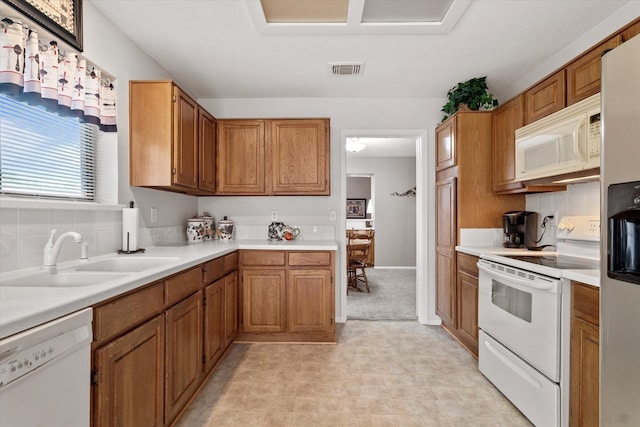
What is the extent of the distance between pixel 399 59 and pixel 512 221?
1.66 metres

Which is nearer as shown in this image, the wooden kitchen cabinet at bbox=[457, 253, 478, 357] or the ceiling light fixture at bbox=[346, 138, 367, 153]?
the wooden kitchen cabinet at bbox=[457, 253, 478, 357]

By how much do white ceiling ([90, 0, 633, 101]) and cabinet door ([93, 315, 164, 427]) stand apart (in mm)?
1932

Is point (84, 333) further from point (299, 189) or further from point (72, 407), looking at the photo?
point (299, 189)

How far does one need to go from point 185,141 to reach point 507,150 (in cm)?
267

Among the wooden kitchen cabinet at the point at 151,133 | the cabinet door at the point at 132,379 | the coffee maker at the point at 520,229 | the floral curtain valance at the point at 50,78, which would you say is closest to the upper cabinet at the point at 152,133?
the wooden kitchen cabinet at the point at 151,133

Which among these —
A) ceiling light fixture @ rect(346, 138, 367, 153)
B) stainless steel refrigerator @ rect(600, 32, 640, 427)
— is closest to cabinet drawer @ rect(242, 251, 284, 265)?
stainless steel refrigerator @ rect(600, 32, 640, 427)

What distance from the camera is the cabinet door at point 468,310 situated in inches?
100

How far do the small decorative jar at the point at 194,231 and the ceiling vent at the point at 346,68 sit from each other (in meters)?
1.92

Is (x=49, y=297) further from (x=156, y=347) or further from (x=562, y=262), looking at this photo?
(x=562, y=262)

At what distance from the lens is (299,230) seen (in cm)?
351

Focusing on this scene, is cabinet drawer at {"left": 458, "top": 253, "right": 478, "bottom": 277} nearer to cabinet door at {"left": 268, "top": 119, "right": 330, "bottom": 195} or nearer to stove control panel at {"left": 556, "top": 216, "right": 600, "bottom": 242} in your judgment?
stove control panel at {"left": 556, "top": 216, "right": 600, "bottom": 242}

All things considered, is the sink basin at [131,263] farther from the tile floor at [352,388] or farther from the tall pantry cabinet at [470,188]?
the tall pantry cabinet at [470,188]

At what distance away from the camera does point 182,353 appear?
1.79 meters

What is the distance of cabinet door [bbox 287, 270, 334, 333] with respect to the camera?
2.87 m
